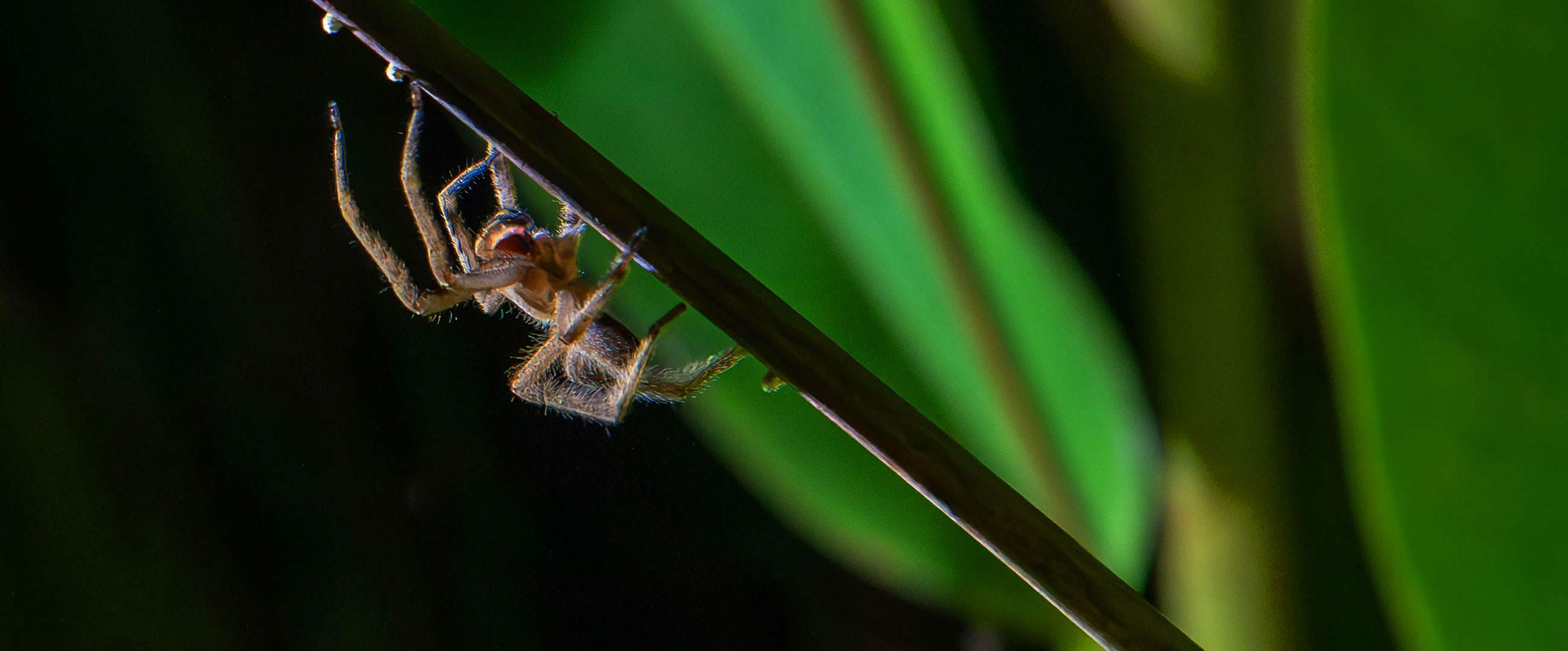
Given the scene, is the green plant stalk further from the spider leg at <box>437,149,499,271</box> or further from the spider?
the spider leg at <box>437,149,499,271</box>

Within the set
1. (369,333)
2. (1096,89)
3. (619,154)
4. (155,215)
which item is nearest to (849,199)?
(619,154)

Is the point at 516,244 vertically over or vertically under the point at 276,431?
over

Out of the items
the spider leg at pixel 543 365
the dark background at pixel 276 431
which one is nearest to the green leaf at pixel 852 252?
the spider leg at pixel 543 365

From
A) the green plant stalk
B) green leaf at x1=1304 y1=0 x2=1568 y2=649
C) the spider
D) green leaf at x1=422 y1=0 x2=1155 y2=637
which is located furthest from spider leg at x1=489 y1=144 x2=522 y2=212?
green leaf at x1=1304 y1=0 x2=1568 y2=649

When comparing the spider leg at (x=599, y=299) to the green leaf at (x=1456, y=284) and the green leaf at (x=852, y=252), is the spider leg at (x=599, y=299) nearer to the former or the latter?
the green leaf at (x=852, y=252)

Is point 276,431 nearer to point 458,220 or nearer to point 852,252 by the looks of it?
point 458,220

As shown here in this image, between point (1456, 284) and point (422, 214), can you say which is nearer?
point (1456, 284)

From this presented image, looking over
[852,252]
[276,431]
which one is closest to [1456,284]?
[852,252]
